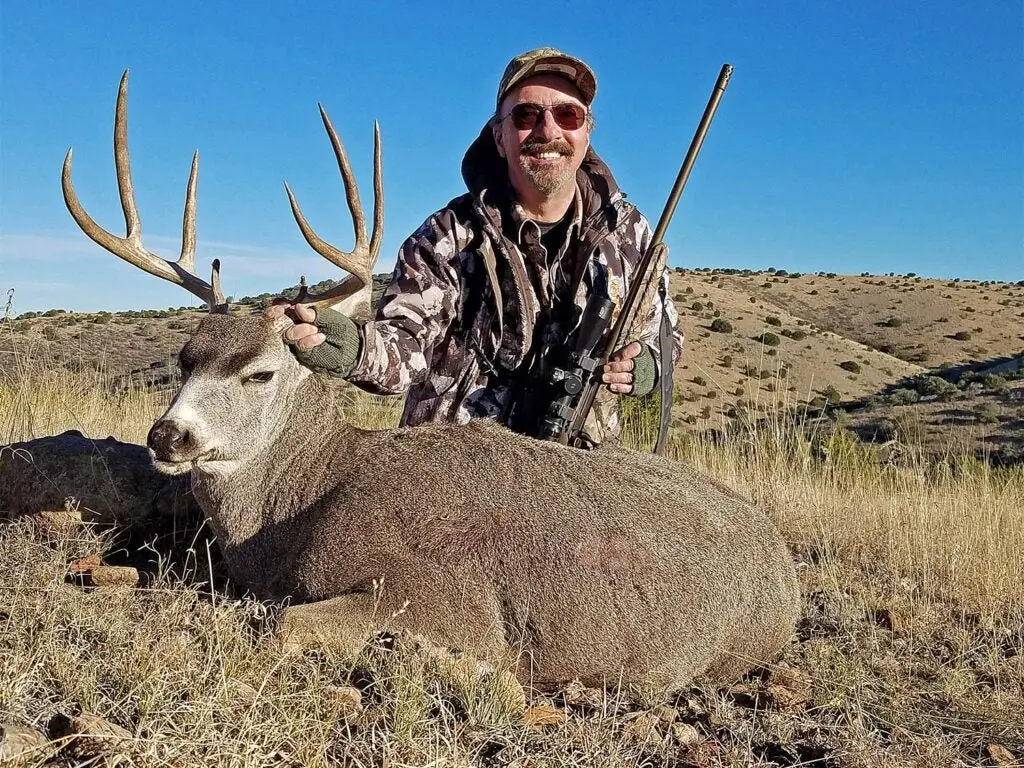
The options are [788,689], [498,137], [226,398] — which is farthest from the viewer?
[498,137]

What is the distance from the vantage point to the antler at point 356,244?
4.38 m

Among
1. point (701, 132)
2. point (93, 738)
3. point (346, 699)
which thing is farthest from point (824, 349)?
point (93, 738)

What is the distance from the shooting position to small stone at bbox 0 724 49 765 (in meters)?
2.30

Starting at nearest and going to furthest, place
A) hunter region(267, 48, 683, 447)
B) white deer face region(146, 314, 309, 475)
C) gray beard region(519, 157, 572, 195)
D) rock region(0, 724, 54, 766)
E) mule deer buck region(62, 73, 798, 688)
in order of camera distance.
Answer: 1. rock region(0, 724, 54, 766)
2. mule deer buck region(62, 73, 798, 688)
3. white deer face region(146, 314, 309, 475)
4. hunter region(267, 48, 683, 447)
5. gray beard region(519, 157, 572, 195)

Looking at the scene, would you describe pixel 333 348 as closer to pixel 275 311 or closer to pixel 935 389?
pixel 275 311

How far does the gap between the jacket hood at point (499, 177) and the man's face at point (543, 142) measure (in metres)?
0.15

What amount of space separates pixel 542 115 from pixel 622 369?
1803mm

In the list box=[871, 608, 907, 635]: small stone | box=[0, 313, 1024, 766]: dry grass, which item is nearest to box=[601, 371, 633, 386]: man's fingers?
box=[0, 313, 1024, 766]: dry grass

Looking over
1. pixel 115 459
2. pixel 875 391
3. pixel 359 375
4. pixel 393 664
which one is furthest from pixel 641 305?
pixel 875 391

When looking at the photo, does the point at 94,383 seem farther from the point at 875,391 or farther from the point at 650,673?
the point at 875,391

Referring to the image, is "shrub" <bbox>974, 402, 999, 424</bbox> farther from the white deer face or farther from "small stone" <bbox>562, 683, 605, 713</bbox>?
the white deer face

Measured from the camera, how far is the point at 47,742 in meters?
2.38

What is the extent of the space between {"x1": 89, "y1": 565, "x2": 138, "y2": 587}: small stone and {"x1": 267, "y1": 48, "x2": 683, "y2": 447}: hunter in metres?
1.83

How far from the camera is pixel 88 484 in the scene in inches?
198
